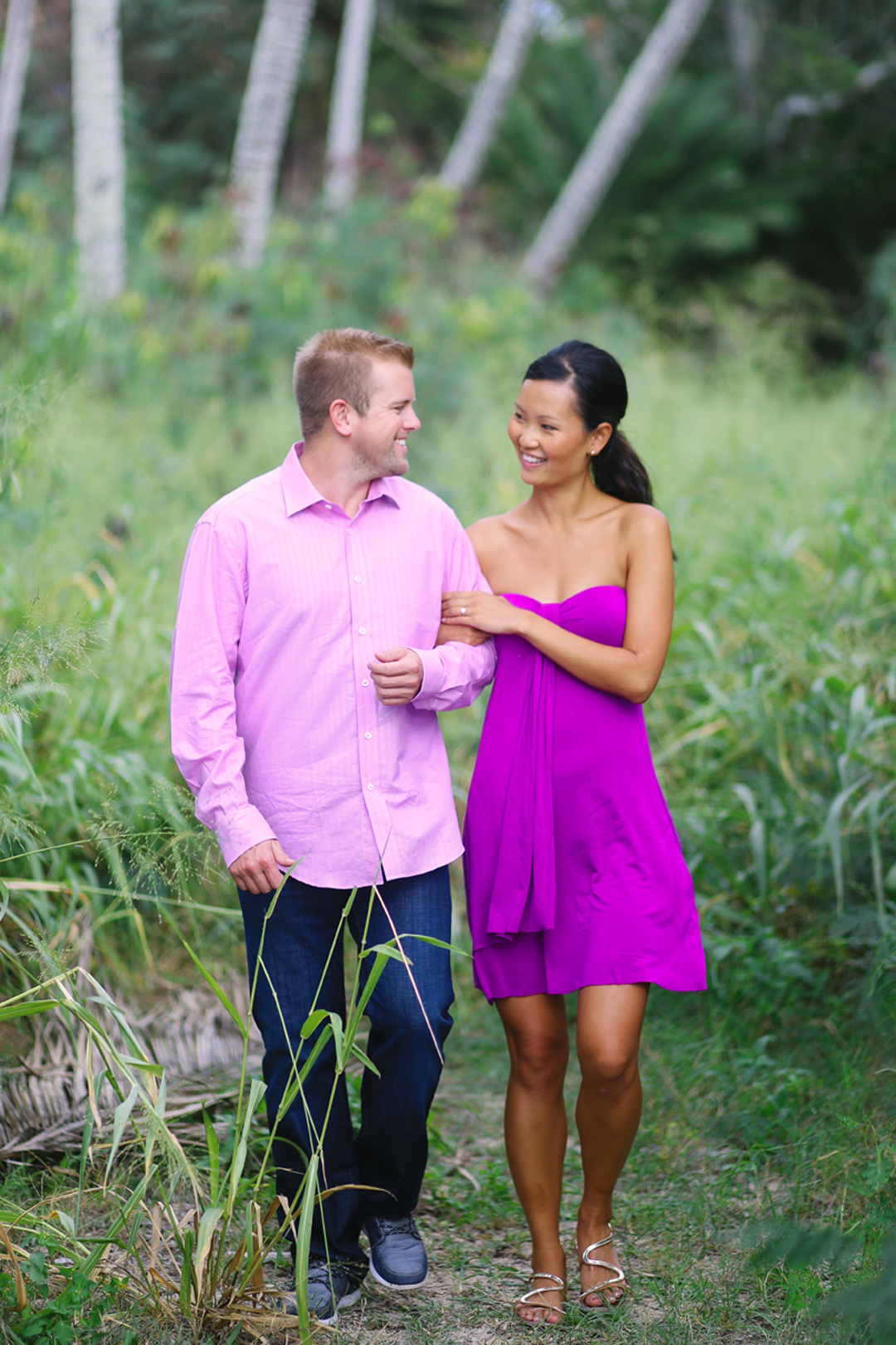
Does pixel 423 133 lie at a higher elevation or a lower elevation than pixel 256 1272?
higher

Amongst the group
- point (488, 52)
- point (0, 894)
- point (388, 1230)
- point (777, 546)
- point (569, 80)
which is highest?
point (488, 52)

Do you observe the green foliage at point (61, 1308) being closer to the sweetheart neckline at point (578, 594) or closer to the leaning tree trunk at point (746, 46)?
the sweetheart neckline at point (578, 594)

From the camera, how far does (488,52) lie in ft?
59.1

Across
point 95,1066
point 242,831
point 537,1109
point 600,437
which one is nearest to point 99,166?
point 600,437

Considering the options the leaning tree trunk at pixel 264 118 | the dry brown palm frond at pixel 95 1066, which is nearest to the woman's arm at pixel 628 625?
the dry brown palm frond at pixel 95 1066

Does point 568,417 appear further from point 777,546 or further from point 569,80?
point 569,80

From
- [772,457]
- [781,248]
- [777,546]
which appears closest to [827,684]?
[777,546]

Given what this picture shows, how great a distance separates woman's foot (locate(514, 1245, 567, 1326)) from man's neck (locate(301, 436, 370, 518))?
1.58m

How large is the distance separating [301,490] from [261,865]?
2.49 feet

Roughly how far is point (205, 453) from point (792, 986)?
4.65 metres

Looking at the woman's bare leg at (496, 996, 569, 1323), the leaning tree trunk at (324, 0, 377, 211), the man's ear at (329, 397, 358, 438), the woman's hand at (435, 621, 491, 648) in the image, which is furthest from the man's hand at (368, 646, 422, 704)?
the leaning tree trunk at (324, 0, 377, 211)

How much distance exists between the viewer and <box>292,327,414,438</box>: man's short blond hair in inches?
99.6

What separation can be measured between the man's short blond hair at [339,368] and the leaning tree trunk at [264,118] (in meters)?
8.09

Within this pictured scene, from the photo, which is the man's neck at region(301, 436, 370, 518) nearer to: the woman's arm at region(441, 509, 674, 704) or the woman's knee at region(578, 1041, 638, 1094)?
the woman's arm at region(441, 509, 674, 704)
